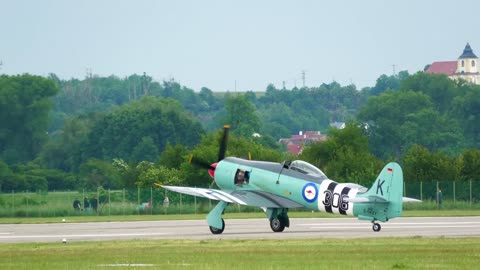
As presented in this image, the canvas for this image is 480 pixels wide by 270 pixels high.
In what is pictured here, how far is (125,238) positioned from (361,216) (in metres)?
6.28

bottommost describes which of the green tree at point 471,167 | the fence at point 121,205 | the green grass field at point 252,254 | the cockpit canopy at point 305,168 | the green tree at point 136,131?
the fence at point 121,205

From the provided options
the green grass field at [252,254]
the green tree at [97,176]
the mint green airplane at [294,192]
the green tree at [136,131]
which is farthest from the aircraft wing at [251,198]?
the green tree at [136,131]

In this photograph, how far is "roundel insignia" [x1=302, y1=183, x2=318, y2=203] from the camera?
125 feet

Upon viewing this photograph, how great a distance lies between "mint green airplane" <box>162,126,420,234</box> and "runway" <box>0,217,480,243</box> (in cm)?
58

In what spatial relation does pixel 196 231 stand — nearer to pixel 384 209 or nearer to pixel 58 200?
pixel 384 209

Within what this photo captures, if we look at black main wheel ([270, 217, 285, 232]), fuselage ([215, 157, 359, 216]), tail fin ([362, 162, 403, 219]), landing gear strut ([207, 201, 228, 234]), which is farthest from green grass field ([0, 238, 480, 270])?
black main wheel ([270, 217, 285, 232])

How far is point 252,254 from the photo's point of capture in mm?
30219

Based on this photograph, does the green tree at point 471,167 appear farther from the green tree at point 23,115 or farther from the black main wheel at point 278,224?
the green tree at point 23,115

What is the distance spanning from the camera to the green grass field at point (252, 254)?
2766 centimetres

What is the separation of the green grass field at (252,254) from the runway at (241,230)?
290cm

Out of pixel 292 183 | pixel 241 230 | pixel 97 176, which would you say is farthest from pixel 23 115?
pixel 292 183

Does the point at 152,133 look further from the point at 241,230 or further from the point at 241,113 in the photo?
the point at 241,230

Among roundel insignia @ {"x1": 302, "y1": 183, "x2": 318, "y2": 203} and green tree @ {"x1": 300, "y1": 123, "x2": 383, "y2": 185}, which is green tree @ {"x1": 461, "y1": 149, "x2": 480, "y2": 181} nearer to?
green tree @ {"x1": 300, "y1": 123, "x2": 383, "y2": 185}

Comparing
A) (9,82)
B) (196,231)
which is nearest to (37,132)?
(9,82)
